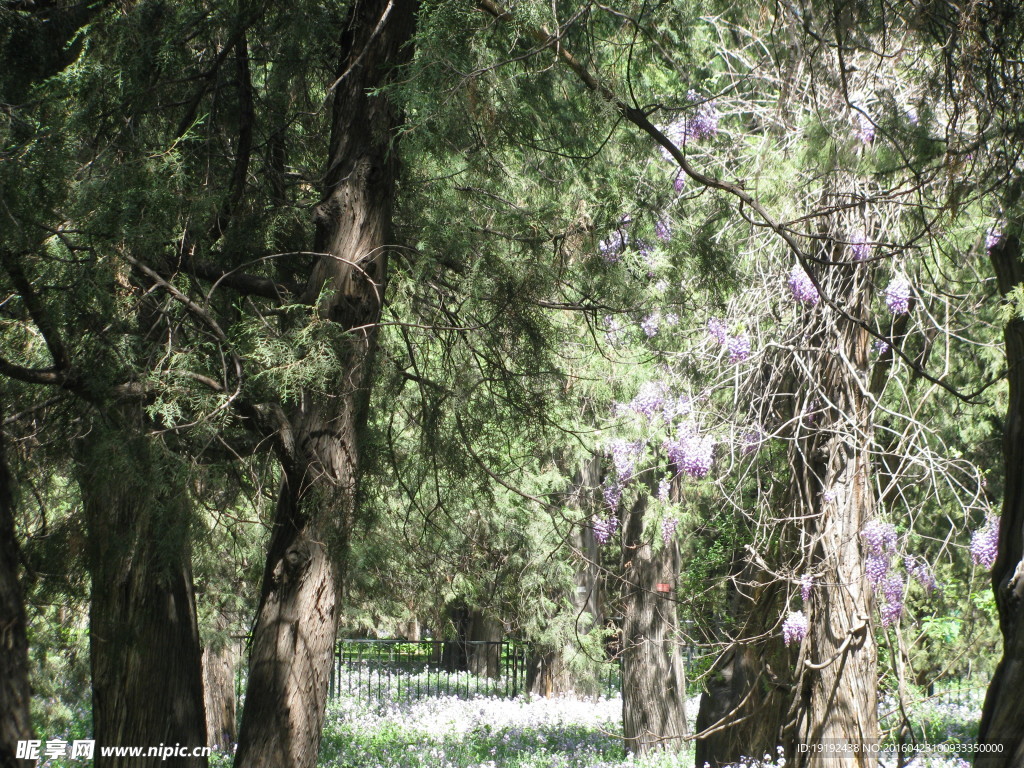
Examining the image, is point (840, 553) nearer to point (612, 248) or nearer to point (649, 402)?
point (649, 402)

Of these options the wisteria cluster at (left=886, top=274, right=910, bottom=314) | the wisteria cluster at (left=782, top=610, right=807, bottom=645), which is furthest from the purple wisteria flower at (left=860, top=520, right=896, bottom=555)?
the wisteria cluster at (left=886, top=274, right=910, bottom=314)

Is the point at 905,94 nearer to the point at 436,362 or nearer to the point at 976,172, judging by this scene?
the point at 976,172

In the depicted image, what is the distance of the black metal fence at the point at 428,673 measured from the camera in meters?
17.7

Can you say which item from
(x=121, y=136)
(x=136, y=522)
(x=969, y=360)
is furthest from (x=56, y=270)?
(x=969, y=360)

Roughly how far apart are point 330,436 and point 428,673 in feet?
50.1

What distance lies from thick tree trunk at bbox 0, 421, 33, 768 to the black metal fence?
45.5 ft

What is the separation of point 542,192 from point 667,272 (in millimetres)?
995

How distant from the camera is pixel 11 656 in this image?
2469mm

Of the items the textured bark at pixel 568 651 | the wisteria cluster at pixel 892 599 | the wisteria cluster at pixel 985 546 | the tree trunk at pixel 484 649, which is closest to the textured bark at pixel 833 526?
the wisteria cluster at pixel 892 599

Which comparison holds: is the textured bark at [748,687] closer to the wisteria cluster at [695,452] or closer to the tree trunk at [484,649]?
the wisteria cluster at [695,452]

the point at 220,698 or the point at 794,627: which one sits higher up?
the point at 794,627

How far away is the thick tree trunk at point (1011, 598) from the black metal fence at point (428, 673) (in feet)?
42.5

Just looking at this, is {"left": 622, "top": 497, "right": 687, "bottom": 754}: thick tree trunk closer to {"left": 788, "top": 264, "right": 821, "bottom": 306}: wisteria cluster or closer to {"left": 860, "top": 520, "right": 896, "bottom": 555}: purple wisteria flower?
{"left": 860, "top": 520, "right": 896, "bottom": 555}: purple wisteria flower

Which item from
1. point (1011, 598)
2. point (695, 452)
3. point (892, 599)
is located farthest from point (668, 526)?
point (1011, 598)
